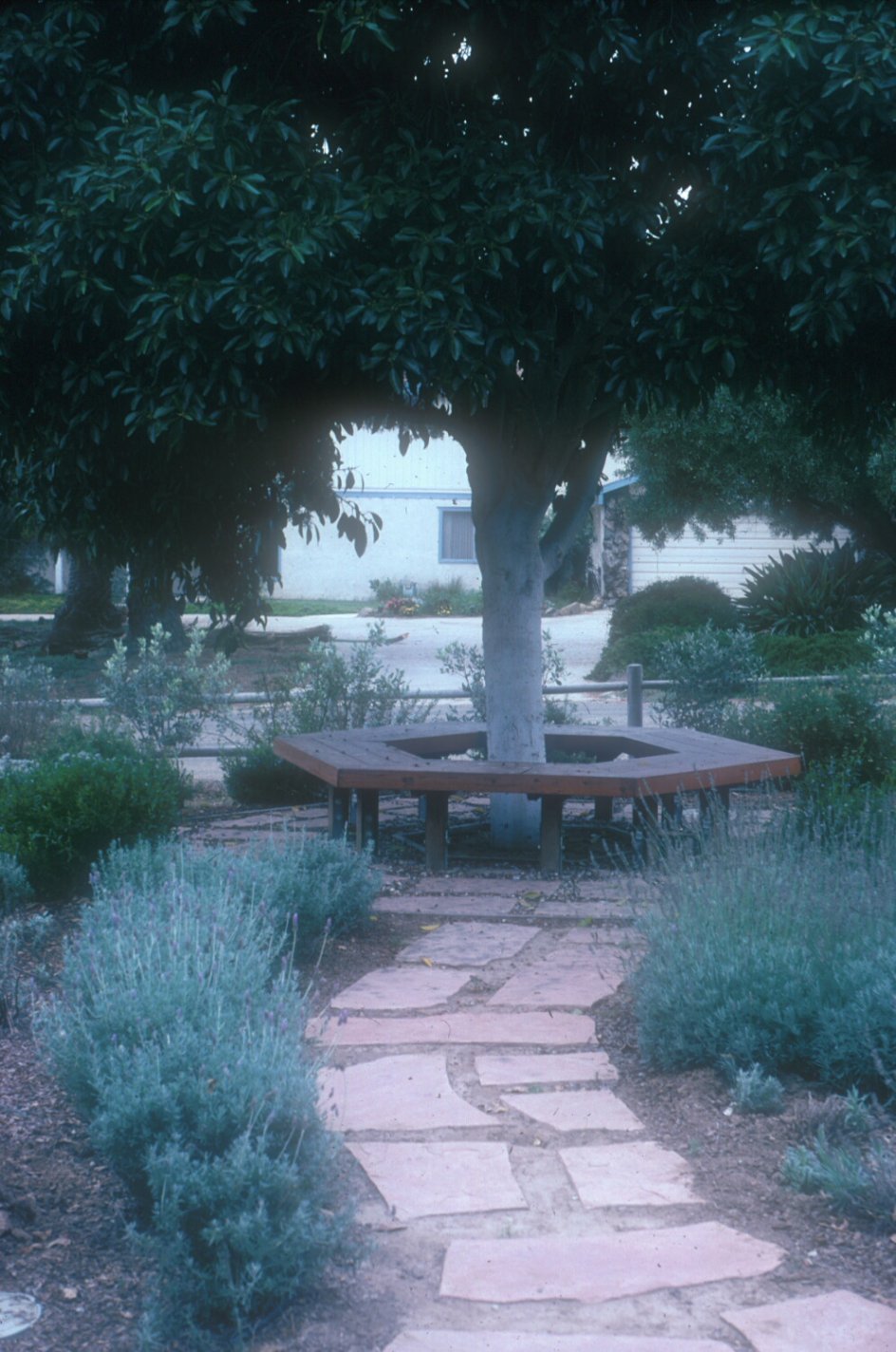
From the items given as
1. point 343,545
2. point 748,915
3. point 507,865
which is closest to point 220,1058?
point 748,915

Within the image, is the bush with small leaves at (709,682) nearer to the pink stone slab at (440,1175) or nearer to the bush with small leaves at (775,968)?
the bush with small leaves at (775,968)

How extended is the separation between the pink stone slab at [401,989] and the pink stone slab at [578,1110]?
2.69ft

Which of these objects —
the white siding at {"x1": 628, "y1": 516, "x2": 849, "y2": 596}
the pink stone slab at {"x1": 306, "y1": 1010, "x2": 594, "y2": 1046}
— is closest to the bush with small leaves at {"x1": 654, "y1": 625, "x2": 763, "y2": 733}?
the pink stone slab at {"x1": 306, "y1": 1010, "x2": 594, "y2": 1046}

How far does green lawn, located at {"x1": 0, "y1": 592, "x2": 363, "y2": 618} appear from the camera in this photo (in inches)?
1194

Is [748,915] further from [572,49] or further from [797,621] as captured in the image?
[797,621]

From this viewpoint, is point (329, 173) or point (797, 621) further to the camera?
point (797, 621)

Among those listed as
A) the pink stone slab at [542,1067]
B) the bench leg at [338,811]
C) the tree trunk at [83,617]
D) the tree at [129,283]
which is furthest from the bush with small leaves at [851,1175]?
the tree trunk at [83,617]

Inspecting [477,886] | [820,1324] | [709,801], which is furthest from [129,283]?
[820,1324]

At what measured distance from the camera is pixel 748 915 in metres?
4.03

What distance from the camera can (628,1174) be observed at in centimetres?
326

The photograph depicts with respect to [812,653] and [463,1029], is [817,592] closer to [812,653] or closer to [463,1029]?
[812,653]

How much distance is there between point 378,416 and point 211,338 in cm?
175

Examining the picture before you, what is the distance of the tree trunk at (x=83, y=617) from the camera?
1883 cm

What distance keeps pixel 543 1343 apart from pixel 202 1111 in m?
0.79
